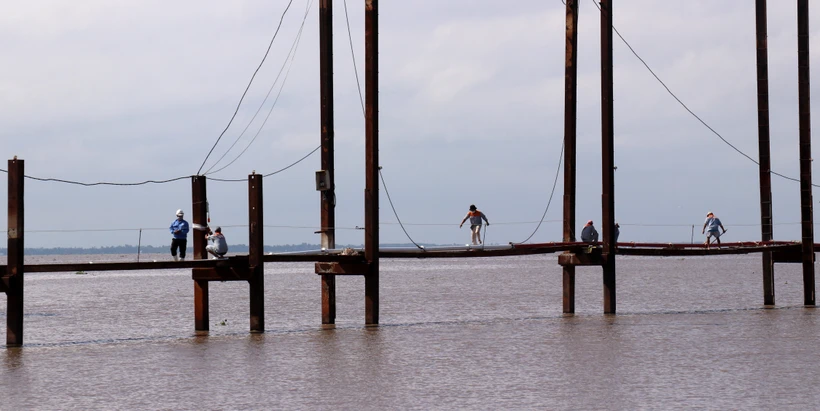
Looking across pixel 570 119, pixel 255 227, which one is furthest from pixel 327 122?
pixel 570 119

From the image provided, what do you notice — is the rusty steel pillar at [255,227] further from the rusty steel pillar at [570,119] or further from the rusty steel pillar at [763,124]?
the rusty steel pillar at [763,124]

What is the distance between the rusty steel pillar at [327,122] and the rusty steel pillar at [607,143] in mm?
6215

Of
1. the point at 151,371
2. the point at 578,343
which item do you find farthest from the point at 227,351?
the point at 578,343

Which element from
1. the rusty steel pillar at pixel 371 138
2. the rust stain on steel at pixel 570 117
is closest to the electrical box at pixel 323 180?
the rusty steel pillar at pixel 371 138

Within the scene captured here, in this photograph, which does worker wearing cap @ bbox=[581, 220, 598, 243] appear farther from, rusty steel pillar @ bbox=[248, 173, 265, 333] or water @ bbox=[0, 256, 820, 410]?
rusty steel pillar @ bbox=[248, 173, 265, 333]

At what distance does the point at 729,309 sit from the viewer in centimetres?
3212

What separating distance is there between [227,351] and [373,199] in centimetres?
562

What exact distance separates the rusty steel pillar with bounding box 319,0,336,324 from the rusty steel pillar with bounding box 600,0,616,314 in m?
6.22

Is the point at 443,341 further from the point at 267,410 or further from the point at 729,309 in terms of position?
the point at 729,309

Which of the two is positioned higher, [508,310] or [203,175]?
[203,175]

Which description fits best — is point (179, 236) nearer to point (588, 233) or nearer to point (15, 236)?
point (15, 236)

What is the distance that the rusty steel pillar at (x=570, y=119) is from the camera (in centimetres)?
2808

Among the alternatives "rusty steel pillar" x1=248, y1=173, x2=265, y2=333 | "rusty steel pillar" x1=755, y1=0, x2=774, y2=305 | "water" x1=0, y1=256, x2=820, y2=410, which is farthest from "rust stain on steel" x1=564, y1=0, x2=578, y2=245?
"rusty steel pillar" x1=248, y1=173, x2=265, y2=333

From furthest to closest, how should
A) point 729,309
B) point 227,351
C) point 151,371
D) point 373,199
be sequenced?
point 729,309 < point 373,199 < point 227,351 < point 151,371
